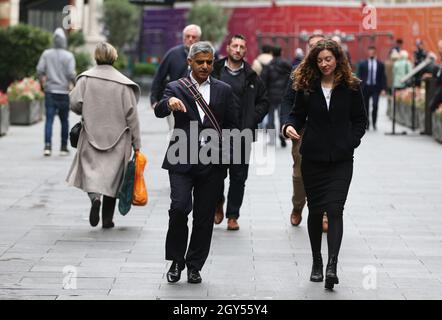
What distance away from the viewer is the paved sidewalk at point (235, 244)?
7824mm

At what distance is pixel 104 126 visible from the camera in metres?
10.6

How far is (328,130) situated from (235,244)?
2.10m

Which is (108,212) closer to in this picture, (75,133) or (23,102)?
(75,133)

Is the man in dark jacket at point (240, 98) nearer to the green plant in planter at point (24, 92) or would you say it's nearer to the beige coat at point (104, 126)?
the beige coat at point (104, 126)

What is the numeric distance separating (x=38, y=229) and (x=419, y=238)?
3336 millimetres

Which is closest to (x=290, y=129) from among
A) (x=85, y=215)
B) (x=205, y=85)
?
(x=205, y=85)

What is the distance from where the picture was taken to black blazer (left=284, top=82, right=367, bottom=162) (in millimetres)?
8023

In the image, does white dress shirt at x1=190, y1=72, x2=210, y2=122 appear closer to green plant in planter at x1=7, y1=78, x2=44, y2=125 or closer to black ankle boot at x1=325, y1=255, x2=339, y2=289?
black ankle boot at x1=325, y1=255, x2=339, y2=289

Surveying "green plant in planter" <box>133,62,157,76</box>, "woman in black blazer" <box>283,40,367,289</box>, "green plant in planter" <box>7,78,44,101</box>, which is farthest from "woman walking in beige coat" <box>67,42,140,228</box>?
"green plant in planter" <box>133,62,157,76</box>

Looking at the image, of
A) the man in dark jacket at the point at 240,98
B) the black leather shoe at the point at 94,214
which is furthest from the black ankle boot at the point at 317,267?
the black leather shoe at the point at 94,214

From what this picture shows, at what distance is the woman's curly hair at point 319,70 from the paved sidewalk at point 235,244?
1.36 m

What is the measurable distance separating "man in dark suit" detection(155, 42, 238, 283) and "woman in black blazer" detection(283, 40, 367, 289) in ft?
1.83
